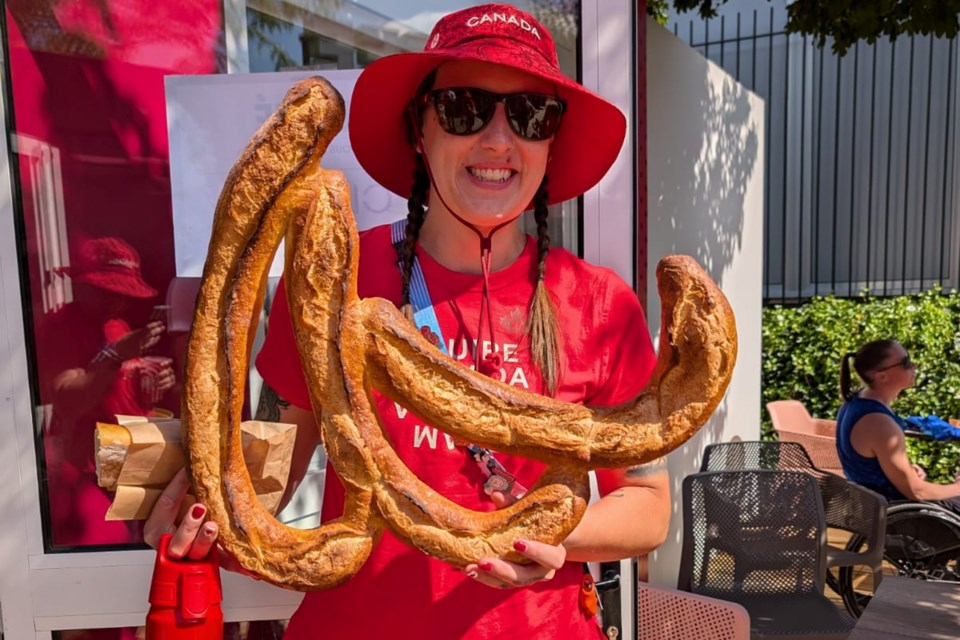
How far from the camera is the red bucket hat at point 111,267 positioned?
2084 millimetres

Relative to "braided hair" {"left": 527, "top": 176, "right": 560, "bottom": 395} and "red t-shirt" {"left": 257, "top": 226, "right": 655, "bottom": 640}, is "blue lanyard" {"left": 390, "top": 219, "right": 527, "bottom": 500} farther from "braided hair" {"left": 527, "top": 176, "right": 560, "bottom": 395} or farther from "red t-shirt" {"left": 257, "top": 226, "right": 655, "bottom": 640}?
"braided hair" {"left": 527, "top": 176, "right": 560, "bottom": 395}

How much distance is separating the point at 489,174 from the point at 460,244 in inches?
9.0

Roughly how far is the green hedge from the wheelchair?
4005 millimetres

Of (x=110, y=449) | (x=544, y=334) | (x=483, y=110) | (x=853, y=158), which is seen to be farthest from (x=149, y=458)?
(x=853, y=158)

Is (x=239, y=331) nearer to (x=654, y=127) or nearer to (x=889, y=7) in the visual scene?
(x=654, y=127)

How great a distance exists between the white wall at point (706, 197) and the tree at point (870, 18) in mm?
812

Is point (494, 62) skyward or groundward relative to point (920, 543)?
skyward

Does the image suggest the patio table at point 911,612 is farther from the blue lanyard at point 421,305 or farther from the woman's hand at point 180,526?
the woman's hand at point 180,526

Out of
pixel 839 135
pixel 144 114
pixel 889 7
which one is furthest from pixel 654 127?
pixel 839 135

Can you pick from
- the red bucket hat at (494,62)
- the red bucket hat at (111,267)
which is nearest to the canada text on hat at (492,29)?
the red bucket hat at (494,62)

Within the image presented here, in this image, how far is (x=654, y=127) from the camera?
14.6ft

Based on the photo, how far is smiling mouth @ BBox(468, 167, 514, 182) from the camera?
1365 mm

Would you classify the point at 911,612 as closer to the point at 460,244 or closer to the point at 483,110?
the point at 460,244

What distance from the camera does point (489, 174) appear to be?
1365 millimetres
